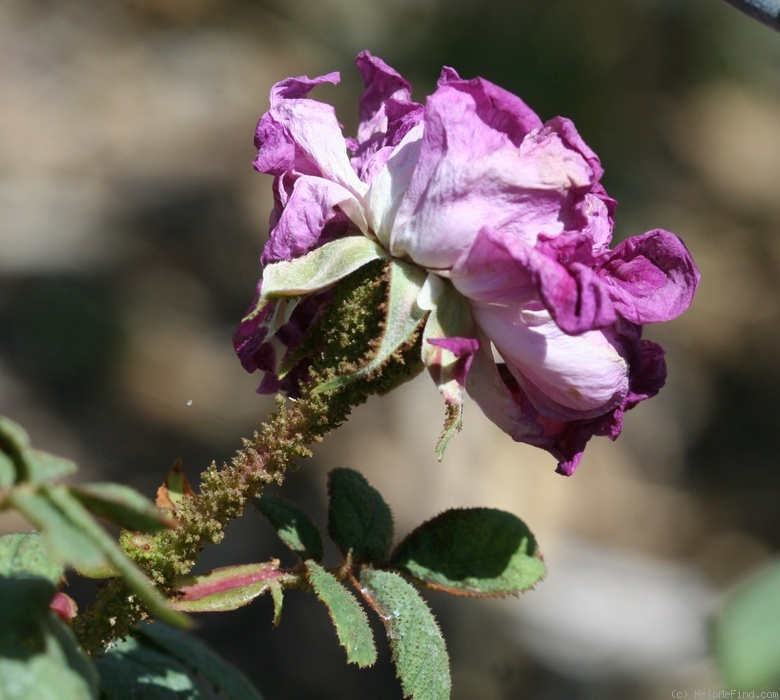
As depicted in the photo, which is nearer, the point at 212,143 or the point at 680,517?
the point at 680,517

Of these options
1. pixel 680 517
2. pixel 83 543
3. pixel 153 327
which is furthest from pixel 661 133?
pixel 83 543

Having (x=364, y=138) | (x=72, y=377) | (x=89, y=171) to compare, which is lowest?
(x=72, y=377)

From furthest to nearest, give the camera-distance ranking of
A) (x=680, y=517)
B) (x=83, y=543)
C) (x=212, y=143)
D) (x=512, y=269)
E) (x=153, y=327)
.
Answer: (x=212, y=143) < (x=680, y=517) < (x=153, y=327) < (x=512, y=269) < (x=83, y=543)

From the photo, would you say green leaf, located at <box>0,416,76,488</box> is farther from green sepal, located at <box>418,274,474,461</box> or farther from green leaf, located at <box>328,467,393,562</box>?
green leaf, located at <box>328,467,393,562</box>

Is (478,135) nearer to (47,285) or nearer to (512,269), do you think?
(512,269)

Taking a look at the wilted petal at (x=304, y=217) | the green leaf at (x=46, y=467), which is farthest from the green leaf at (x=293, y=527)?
the green leaf at (x=46, y=467)
